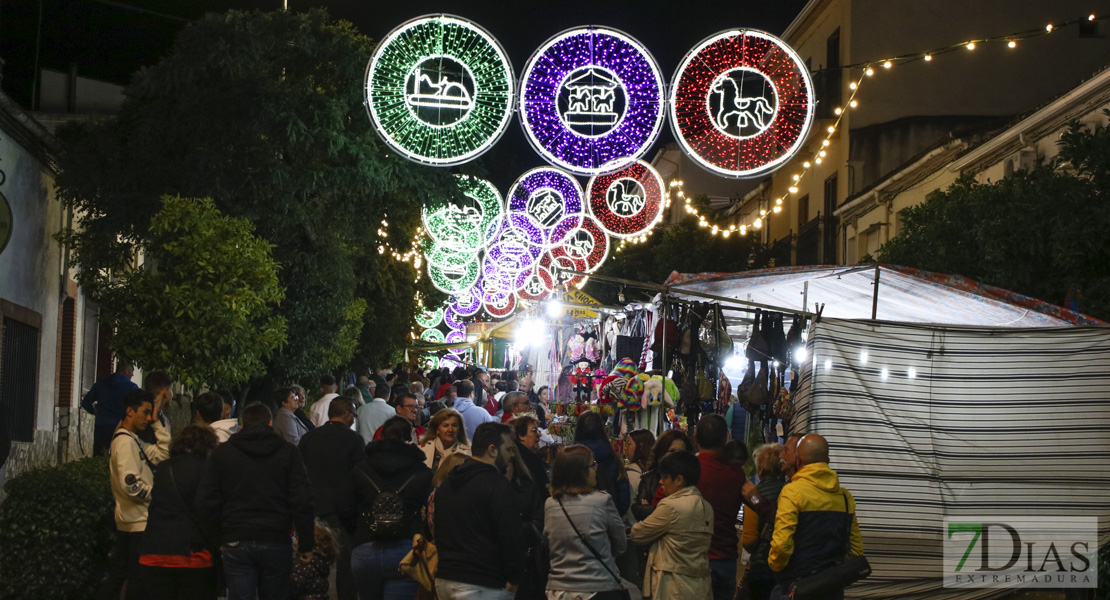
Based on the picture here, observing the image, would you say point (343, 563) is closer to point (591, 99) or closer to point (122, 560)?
point (122, 560)

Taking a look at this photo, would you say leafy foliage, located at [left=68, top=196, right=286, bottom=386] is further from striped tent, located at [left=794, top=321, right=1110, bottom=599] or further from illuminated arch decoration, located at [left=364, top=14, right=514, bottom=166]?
striped tent, located at [left=794, top=321, right=1110, bottom=599]

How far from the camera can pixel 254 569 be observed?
7430 mm

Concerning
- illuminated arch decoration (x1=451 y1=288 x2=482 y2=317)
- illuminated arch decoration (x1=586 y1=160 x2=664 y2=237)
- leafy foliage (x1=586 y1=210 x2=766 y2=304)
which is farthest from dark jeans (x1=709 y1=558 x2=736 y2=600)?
leafy foliage (x1=586 y1=210 x2=766 y2=304)

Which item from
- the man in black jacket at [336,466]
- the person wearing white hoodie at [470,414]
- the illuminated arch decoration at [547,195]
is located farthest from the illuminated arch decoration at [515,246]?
the man in black jacket at [336,466]

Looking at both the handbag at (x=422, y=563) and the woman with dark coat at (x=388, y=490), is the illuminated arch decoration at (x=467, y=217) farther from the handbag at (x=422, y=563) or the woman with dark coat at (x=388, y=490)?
the handbag at (x=422, y=563)

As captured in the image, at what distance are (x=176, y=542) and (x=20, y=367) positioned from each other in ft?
27.1

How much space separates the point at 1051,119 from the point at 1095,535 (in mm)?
10846

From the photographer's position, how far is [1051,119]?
720 inches

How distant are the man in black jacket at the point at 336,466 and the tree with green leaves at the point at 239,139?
8.07 m

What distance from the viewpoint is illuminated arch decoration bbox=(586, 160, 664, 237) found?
1428cm

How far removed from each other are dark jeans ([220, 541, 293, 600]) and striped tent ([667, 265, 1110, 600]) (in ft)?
14.0

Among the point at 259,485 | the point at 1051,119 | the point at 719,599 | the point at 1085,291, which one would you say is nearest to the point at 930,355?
the point at 719,599

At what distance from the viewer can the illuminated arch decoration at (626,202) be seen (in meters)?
14.3

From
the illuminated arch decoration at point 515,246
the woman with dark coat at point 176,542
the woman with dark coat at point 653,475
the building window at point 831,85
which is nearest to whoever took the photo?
the woman with dark coat at point 176,542
